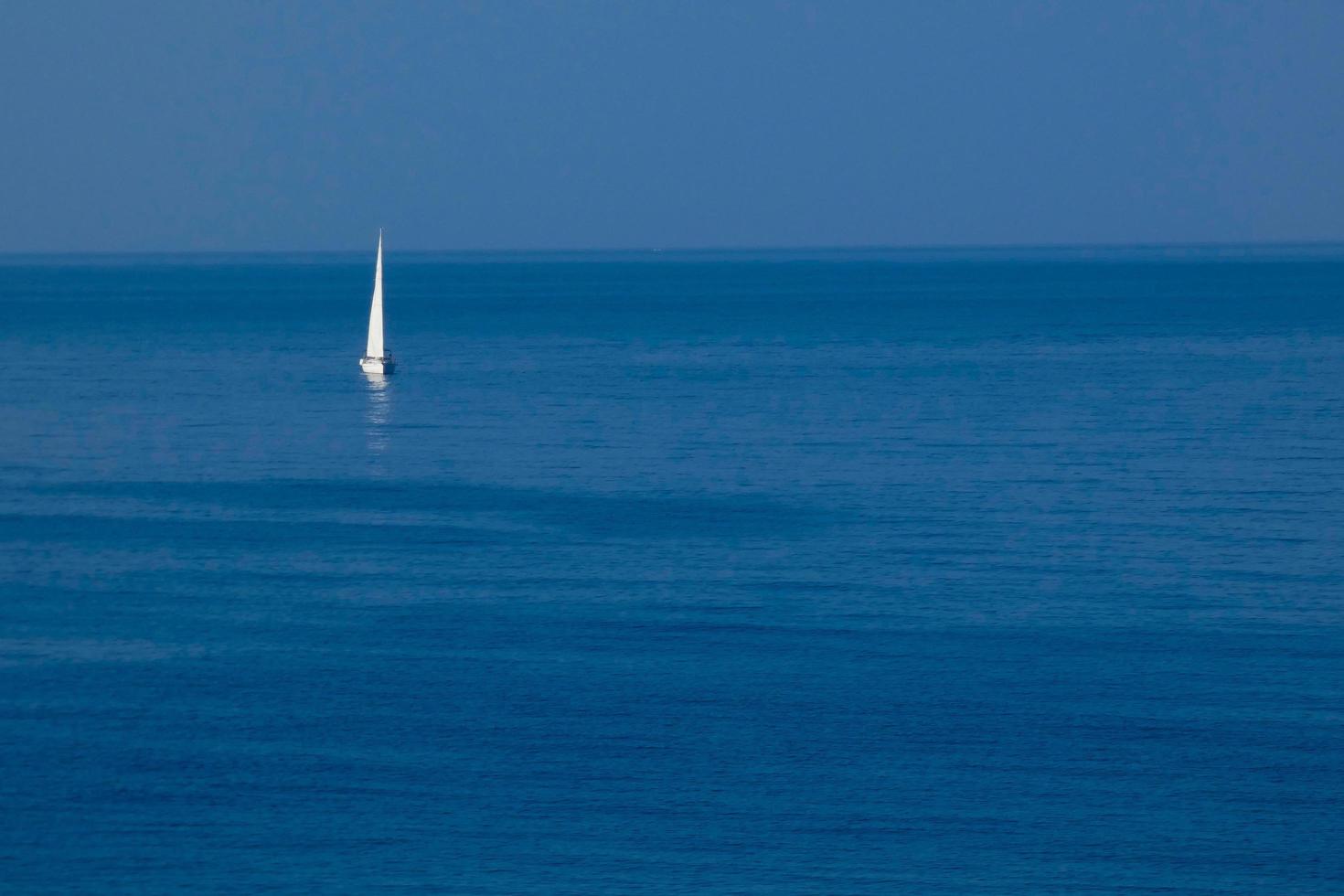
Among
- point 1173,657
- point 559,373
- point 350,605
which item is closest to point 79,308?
point 559,373

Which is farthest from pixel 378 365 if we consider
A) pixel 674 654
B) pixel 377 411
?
pixel 674 654

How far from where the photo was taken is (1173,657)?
3784 centimetres

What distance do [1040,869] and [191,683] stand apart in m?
18.3

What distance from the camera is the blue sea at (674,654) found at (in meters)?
28.7

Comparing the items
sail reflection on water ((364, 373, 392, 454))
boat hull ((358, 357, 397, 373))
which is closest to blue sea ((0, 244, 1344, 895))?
sail reflection on water ((364, 373, 392, 454))

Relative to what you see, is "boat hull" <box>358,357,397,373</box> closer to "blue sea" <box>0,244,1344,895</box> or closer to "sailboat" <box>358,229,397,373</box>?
"sailboat" <box>358,229,397,373</box>

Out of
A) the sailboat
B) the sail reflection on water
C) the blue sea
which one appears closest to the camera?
the blue sea

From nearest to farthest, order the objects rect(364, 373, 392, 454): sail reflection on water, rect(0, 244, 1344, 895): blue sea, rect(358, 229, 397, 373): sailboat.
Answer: rect(0, 244, 1344, 895): blue sea < rect(364, 373, 392, 454): sail reflection on water < rect(358, 229, 397, 373): sailboat

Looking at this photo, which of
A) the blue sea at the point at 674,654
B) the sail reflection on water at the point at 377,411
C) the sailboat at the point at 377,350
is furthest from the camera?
the sailboat at the point at 377,350

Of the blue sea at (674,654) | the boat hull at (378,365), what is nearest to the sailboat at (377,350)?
the boat hull at (378,365)

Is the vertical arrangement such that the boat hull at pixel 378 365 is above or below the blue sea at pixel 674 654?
above

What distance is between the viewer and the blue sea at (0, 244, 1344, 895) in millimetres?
28703

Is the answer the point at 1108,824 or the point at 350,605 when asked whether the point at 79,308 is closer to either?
the point at 350,605

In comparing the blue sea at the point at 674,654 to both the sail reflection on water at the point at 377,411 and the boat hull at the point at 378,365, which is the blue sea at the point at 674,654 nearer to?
the sail reflection on water at the point at 377,411
